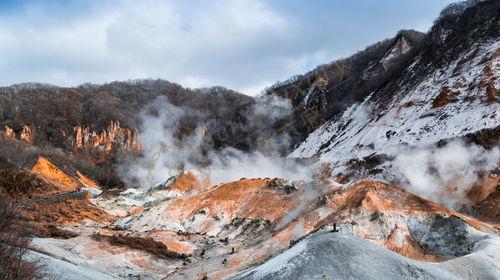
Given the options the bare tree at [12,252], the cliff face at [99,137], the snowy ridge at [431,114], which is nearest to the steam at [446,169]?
the snowy ridge at [431,114]

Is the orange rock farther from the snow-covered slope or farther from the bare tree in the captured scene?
the snow-covered slope

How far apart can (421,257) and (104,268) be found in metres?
18.3

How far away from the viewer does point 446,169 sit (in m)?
45.0

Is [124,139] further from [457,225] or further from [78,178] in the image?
[457,225]

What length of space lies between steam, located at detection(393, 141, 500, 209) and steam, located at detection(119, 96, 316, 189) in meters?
21.7

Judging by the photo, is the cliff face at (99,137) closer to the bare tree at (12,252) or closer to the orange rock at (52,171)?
the orange rock at (52,171)

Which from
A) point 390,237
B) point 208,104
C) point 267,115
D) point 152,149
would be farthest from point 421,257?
point 208,104

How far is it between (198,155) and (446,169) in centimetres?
9239

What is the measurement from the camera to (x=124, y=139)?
145000 millimetres

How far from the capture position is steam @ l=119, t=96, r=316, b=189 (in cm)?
8225

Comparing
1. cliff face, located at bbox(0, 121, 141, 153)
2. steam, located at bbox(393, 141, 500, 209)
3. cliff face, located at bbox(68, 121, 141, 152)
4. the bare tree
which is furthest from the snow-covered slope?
cliff face, located at bbox(68, 121, 141, 152)

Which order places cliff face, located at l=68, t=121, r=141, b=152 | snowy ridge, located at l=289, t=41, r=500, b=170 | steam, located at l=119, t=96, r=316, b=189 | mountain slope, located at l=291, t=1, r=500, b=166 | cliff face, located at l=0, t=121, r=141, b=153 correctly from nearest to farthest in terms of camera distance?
snowy ridge, located at l=289, t=41, r=500, b=170, mountain slope, located at l=291, t=1, r=500, b=166, steam, located at l=119, t=96, r=316, b=189, cliff face, located at l=0, t=121, r=141, b=153, cliff face, located at l=68, t=121, r=141, b=152

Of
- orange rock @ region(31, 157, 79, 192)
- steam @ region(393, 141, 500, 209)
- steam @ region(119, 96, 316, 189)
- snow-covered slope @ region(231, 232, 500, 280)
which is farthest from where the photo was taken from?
steam @ region(119, 96, 316, 189)

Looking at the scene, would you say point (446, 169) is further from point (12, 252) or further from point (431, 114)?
point (12, 252)
